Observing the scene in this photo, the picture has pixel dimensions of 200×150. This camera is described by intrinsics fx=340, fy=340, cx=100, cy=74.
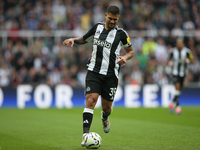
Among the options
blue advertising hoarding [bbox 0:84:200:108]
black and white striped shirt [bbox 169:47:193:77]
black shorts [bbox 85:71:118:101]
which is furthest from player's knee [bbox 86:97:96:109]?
blue advertising hoarding [bbox 0:84:200:108]

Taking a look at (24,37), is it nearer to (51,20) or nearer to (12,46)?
(12,46)

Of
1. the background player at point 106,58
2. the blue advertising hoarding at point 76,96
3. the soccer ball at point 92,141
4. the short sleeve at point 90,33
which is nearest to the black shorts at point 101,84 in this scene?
the background player at point 106,58

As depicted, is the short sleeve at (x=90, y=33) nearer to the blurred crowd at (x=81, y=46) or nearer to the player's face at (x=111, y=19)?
the player's face at (x=111, y=19)

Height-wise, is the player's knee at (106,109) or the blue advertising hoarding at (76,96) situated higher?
the player's knee at (106,109)

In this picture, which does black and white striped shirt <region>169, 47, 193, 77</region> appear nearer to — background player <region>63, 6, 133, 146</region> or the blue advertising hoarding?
the blue advertising hoarding

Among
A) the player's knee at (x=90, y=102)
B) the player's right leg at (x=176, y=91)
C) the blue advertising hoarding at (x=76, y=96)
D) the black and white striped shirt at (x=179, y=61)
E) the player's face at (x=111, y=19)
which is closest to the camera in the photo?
the player's knee at (x=90, y=102)

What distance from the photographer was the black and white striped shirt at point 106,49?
584cm

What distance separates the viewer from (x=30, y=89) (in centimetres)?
1534

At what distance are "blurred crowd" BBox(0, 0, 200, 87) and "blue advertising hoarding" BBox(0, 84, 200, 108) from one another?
38cm

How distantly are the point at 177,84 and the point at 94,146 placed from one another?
7.45m

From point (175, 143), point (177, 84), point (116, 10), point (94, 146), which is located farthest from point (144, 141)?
point (177, 84)

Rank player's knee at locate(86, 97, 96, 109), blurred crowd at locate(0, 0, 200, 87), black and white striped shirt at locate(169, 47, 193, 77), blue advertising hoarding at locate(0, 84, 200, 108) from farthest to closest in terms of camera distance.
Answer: blurred crowd at locate(0, 0, 200, 87)
blue advertising hoarding at locate(0, 84, 200, 108)
black and white striped shirt at locate(169, 47, 193, 77)
player's knee at locate(86, 97, 96, 109)

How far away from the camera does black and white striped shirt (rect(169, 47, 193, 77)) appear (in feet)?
39.4

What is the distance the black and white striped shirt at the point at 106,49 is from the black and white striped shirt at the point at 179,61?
6.46 meters
